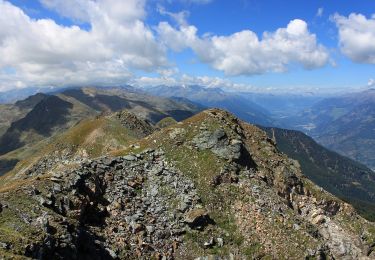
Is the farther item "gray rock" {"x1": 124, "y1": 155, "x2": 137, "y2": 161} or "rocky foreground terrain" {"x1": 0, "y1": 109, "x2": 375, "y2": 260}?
"gray rock" {"x1": 124, "y1": 155, "x2": 137, "y2": 161}

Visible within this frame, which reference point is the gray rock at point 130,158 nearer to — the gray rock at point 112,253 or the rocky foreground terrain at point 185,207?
the rocky foreground terrain at point 185,207

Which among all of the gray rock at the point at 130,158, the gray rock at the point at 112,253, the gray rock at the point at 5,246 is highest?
the gray rock at the point at 130,158

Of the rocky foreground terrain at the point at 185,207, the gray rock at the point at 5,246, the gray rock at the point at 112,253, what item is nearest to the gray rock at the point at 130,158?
the rocky foreground terrain at the point at 185,207

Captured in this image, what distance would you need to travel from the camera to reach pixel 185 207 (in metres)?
57.0

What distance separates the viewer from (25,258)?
103ft

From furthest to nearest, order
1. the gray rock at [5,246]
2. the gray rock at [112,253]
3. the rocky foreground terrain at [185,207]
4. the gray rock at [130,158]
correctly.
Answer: the gray rock at [130,158], the gray rock at [112,253], the rocky foreground terrain at [185,207], the gray rock at [5,246]

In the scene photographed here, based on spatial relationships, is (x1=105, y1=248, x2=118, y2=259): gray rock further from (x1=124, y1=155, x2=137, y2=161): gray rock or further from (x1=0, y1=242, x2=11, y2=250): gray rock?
(x1=124, y1=155, x2=137, y2=161): gray rock

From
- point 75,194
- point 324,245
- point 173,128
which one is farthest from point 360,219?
point 75,194

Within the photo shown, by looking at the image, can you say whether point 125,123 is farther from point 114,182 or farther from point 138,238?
point 138,238

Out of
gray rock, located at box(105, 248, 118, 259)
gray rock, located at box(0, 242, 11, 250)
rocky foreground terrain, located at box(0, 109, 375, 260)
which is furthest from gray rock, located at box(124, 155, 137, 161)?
gray rock, located at box(0, 242, 11, 250)

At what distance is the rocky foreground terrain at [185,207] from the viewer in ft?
139

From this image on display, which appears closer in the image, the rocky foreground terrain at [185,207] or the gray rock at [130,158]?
the rocky foreground terrain at [185,207]

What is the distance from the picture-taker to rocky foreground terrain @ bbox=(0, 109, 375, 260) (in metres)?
42.4

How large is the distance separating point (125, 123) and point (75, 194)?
7862cm
